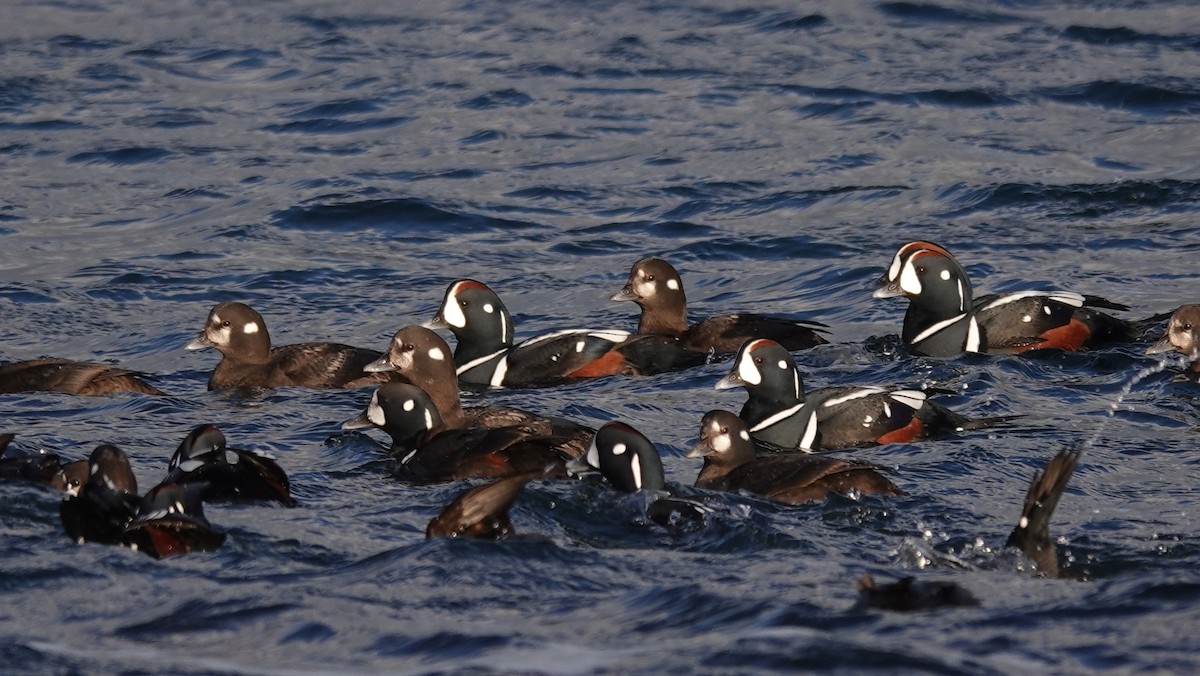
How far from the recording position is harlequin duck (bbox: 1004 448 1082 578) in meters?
6.75

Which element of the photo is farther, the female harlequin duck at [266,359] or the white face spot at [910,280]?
the white face spot at [910,280]

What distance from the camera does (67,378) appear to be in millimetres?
10688

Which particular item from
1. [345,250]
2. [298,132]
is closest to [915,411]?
[345,250]

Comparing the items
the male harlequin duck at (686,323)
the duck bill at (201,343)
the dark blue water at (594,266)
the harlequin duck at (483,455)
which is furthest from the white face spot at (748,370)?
the duck bill at (201,343)

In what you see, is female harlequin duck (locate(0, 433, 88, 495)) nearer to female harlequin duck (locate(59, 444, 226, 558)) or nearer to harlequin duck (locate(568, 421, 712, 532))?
female harlequin duck (locate(59, 444, 226, 558))

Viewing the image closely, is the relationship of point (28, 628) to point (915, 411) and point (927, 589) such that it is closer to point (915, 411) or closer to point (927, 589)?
point (927, 589)

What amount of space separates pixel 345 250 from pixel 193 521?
8.35 m

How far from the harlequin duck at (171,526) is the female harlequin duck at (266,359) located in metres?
3.82

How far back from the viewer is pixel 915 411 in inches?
378

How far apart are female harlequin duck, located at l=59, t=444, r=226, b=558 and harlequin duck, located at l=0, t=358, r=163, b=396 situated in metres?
3.30

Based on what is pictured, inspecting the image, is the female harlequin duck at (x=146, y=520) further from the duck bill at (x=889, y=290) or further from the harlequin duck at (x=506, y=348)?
the duck bill at (x=889, y=290)

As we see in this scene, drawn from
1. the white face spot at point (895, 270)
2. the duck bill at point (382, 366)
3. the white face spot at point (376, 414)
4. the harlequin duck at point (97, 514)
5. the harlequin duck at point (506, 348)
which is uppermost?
the harlequin duck at point (97, 514)

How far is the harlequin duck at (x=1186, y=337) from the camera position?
10531 mm

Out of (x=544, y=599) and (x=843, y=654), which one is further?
(x=544, y=599)
